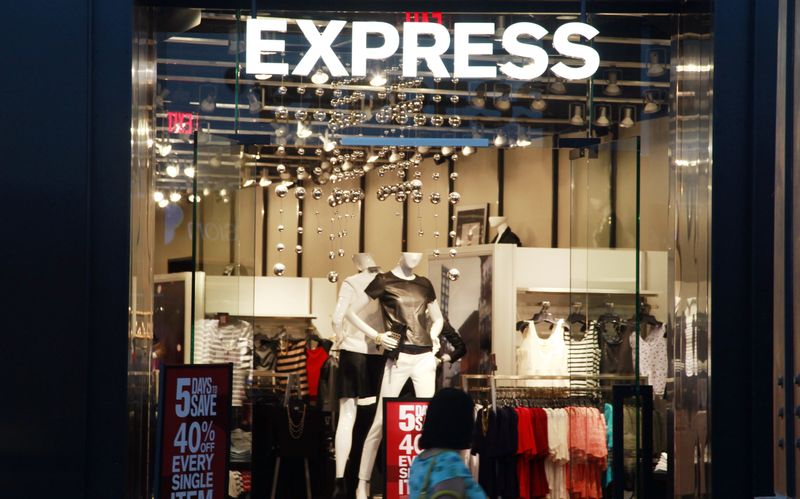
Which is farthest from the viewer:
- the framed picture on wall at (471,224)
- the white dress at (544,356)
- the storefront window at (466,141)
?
the framed picture on wall at (471,224)

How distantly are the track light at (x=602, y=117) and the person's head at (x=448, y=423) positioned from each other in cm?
426

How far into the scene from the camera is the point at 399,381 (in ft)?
29.8

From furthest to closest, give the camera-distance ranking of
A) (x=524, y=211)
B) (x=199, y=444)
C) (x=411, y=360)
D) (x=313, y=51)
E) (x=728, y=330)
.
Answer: (x=524, y=211) → (x=411, y=360) → (x=313, y=51) → (x=728, y=330) → (x=199, y=444)

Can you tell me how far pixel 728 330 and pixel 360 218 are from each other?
6.44m

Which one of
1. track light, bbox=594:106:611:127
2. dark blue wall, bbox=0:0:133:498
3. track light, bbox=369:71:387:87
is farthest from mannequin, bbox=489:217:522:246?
dark blue wall, bbox=0:0:133:498

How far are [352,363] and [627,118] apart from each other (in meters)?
3.17

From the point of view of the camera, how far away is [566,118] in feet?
24.9

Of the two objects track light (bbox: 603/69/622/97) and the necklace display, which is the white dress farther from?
track light (bbox: 603/69/622/97)

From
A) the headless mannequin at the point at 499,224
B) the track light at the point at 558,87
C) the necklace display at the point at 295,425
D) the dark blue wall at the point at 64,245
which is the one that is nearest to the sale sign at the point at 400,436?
the dark blue wall at the point at 64,245

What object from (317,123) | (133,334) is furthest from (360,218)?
(133,334)

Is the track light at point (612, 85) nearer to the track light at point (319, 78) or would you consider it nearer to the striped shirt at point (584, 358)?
the striped shirt at point (584, 358)

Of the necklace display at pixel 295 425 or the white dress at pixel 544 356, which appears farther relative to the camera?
the white dress at pixel 544 356

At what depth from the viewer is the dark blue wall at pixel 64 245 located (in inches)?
267

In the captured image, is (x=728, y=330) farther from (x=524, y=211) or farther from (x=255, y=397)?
(x=524, y=211)
